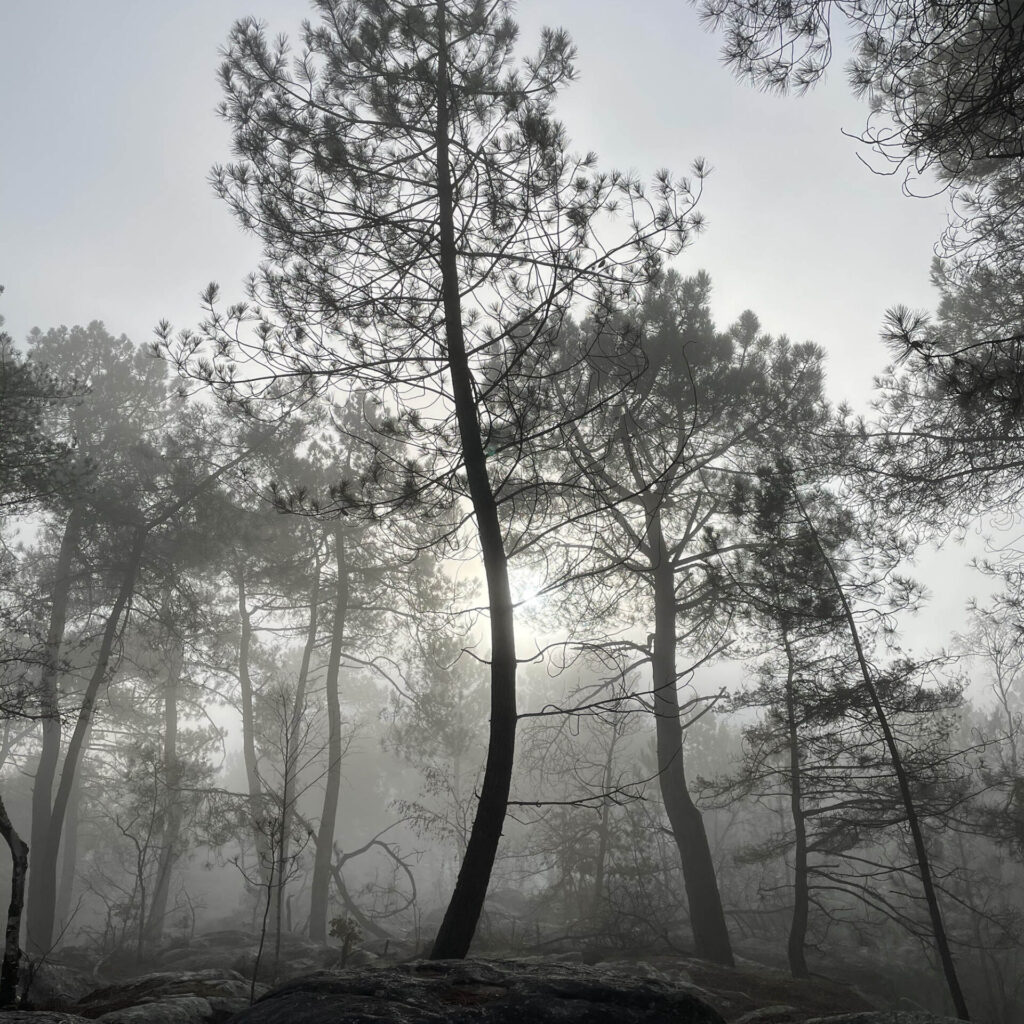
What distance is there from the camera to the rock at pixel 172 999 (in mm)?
4344

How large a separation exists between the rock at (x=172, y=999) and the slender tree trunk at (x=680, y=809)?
6.28 meters

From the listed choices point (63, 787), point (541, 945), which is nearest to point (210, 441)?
point (63, 787)

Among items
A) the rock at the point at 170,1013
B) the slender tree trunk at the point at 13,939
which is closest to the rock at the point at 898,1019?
the rock at the point at 170,1013

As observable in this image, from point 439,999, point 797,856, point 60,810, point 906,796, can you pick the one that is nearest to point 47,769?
point 60,810

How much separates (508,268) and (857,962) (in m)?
17.9

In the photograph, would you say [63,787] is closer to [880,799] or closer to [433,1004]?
[433,1004]

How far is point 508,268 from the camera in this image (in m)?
6.47

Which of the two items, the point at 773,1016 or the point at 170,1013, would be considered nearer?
the point at 170,1013

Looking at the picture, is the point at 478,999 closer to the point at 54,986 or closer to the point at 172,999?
the point at 172,999

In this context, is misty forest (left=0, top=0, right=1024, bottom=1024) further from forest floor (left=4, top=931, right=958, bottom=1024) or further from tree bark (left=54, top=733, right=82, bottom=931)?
tree bark (left=54, top=733, right=82, bottom=931)

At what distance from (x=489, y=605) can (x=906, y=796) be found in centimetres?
699

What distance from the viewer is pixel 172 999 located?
15.7 ft

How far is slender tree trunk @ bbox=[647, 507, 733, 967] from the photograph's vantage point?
34.8 ft

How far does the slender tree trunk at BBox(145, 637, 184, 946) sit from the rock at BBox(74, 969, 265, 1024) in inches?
299
